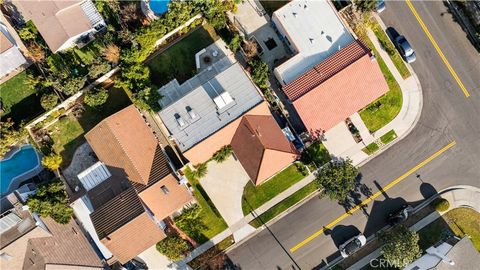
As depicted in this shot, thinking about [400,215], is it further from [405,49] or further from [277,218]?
[405,49]

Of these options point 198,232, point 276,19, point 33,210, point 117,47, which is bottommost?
point 198,232

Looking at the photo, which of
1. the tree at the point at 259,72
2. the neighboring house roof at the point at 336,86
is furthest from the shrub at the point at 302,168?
the tree at the point at 259,72

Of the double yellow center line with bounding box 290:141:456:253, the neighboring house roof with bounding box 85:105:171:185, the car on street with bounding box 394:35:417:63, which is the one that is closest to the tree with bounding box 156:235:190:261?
the neighboring house roof with bounding box 85:105:171:185

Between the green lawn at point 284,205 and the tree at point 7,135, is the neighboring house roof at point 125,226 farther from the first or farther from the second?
the tree at point 7,135

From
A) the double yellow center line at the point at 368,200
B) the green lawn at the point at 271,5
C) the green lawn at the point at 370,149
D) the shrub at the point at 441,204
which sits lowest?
the shrub at the point at 441,204

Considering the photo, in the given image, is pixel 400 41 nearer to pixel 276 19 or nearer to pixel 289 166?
pixel 276 19

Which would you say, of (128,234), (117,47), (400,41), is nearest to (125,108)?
(117,47)
